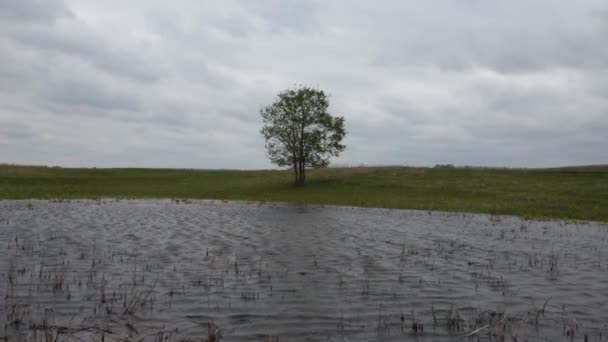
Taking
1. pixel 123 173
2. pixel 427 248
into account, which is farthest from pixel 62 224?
pixel 123 173

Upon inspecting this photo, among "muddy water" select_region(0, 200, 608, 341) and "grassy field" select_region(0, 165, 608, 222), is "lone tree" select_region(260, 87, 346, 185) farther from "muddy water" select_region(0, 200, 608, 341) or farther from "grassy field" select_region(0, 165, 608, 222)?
"muddy water" select_region(0, 200, 608, 341)

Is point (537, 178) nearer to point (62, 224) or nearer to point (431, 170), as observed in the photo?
point (431, 170)

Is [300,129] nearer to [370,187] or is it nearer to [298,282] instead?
[370,187]

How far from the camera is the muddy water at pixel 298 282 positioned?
34.8 ft

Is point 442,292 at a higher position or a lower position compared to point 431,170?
lower

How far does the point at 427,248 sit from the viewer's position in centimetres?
2256

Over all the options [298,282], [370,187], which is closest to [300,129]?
[370,187]

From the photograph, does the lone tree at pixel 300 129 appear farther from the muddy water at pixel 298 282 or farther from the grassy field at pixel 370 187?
the muddy water at pixel 298 282

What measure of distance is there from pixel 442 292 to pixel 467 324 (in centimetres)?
345

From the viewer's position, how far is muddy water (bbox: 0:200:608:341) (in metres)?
10.6

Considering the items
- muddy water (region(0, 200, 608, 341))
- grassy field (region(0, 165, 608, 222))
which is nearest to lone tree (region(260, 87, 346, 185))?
grassy field (region(0, 165, 608, 222))

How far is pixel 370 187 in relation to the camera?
2571 inches

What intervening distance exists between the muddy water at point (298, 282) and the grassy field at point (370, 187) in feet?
58.9

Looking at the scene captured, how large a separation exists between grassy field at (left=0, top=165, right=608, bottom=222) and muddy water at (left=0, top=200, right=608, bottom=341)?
18.0 meters
